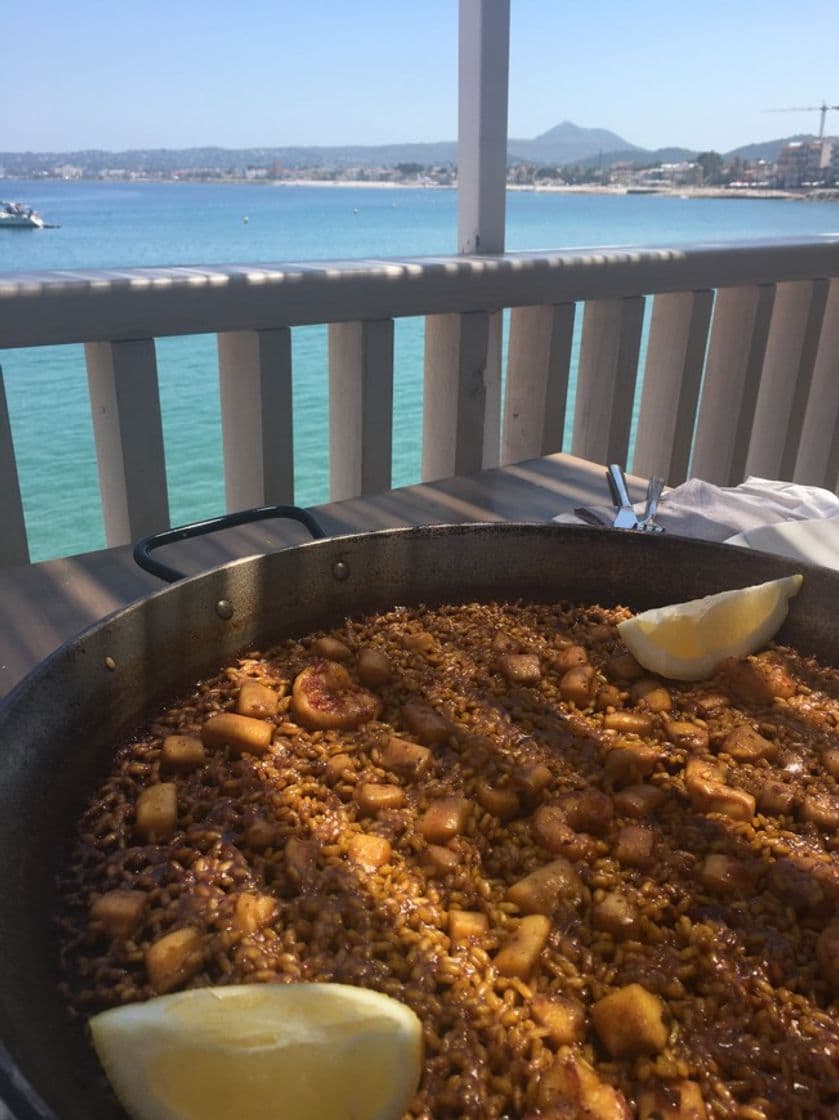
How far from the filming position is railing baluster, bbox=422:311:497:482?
2.07m

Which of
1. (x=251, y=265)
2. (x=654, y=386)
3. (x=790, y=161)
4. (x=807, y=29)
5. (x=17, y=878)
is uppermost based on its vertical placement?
(x=807, y=29)

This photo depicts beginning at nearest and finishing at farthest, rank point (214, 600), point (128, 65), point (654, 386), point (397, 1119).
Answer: point (397, 1119) → point (214, 600) → point (654, 386) → point (128, 65)

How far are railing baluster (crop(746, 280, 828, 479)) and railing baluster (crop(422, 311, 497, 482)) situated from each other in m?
1.04

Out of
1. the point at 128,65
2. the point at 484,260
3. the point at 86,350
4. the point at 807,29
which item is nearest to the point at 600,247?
the point at 484,260

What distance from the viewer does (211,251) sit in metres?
29.8

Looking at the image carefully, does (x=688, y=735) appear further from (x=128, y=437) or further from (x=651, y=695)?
(x=128, y=437)

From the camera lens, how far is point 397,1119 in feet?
1.25

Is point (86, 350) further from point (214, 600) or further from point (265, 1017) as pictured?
point (265, 1017)

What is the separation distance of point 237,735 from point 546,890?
0.84 feet

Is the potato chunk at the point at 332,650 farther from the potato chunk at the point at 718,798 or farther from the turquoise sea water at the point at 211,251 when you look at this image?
the turquoise sea water at the point at 211,251

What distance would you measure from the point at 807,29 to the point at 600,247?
104 feet

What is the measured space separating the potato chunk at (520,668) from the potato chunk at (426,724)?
0.29 feet

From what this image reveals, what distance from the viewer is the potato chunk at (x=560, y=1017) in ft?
1.42

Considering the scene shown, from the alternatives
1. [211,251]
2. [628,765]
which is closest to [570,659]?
[628,765]
